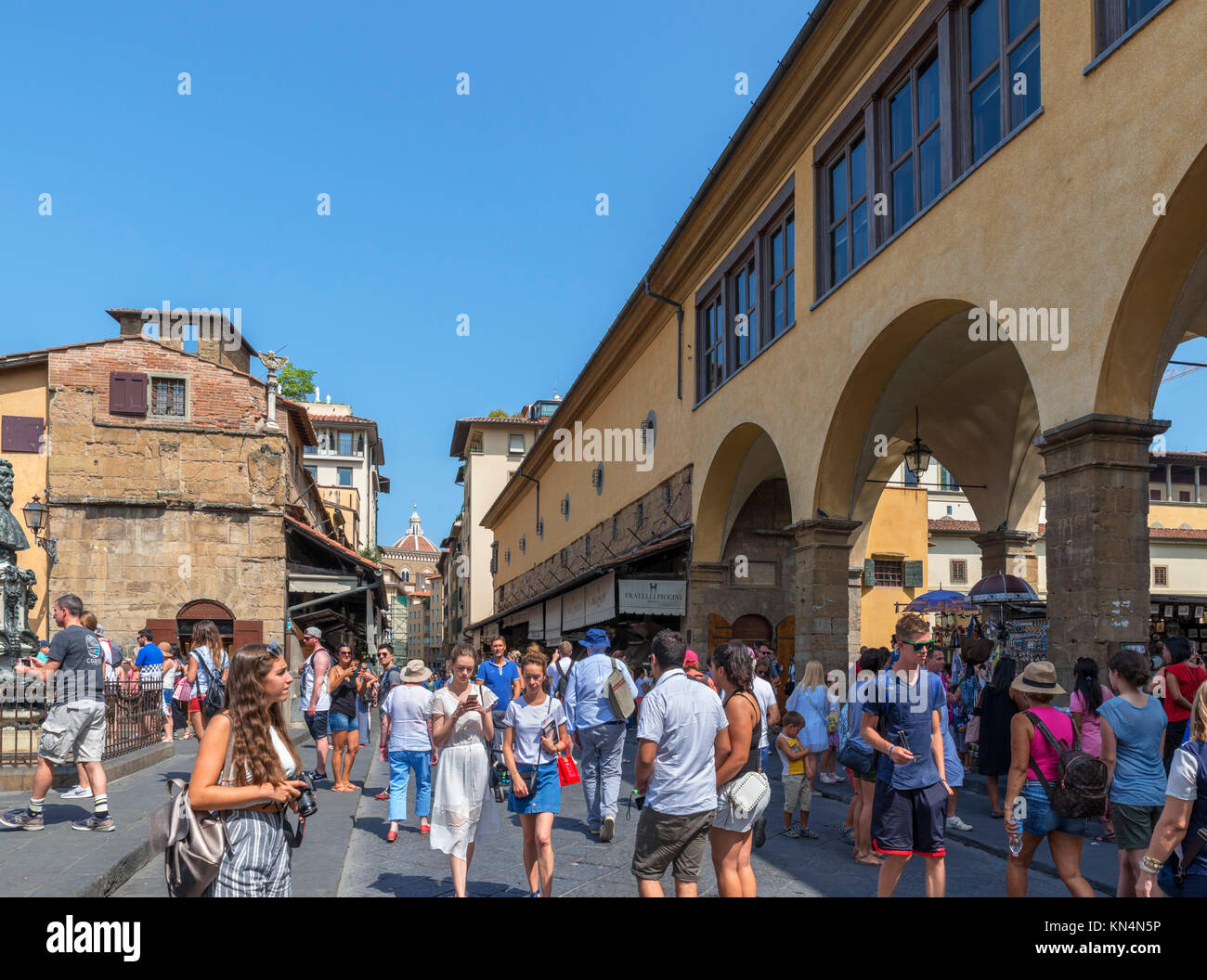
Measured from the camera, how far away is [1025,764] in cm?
530

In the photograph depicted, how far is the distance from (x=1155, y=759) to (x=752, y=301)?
12.8 m

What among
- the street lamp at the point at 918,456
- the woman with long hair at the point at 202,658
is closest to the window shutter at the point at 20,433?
the woman with long hair at the point at 202,658

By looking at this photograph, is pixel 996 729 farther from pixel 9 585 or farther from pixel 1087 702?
pixel 9 585

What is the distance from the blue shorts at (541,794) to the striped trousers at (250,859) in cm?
261

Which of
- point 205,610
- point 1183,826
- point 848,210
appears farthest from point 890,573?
point 1183,826

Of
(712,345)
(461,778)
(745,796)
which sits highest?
(712,345)

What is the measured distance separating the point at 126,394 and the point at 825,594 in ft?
58.9

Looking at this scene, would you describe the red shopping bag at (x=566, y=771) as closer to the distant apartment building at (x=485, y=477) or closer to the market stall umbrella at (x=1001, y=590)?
the market stall umbrella at (x=1001, y=590)

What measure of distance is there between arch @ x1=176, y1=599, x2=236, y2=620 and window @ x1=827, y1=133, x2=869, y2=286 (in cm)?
1620


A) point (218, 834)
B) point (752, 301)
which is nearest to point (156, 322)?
point (752, 301)

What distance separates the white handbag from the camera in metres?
5.36

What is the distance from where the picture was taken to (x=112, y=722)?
38.3ft

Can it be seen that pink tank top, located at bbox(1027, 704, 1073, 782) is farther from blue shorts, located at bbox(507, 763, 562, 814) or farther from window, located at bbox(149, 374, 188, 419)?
window, located at bbox(149, 374, 188, 419)

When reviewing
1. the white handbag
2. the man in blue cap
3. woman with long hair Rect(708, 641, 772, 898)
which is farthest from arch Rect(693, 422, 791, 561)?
the white handbag
